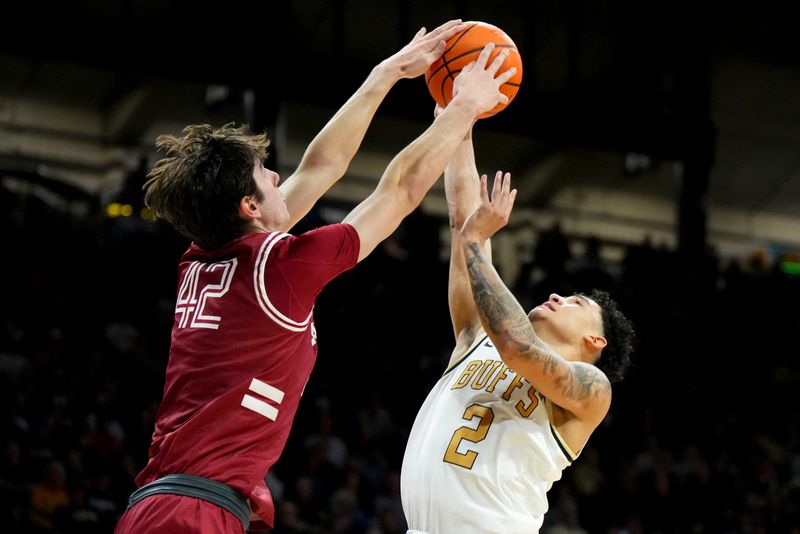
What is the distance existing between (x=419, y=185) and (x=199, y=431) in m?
1.12

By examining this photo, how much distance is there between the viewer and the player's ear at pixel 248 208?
135 inches

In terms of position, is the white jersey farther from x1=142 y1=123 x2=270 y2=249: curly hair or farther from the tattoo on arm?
x1=142 y1=123 x2=270 y2=249: curly hair

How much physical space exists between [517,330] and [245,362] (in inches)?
44.6

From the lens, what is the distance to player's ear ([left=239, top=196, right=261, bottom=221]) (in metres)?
3.42

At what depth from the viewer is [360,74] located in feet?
44.0

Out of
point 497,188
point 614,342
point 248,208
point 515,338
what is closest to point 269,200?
point 248,208

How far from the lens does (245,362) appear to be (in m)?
3.28

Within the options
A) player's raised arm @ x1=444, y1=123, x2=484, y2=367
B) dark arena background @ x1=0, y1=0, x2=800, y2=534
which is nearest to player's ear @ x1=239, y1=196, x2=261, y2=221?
player's raised arm @ x1=444, y1=123, x2=484, y2=367

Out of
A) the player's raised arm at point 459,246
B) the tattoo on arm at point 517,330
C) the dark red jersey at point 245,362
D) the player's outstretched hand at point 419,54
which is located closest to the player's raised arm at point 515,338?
the tattoo on arm at point 517,330

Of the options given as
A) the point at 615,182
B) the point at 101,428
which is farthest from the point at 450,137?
the point at 615,182

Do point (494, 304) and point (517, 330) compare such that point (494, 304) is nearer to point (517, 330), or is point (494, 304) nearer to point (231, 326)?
point (517, 330)

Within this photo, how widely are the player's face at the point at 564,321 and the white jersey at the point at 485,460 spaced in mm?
245

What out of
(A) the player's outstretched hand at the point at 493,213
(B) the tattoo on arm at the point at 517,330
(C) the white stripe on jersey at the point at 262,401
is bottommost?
(B) the tattoo on arm at the point at 517,330

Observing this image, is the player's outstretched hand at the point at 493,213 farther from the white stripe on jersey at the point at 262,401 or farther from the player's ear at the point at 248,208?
the white stripe on jersey at the point at 262,401
